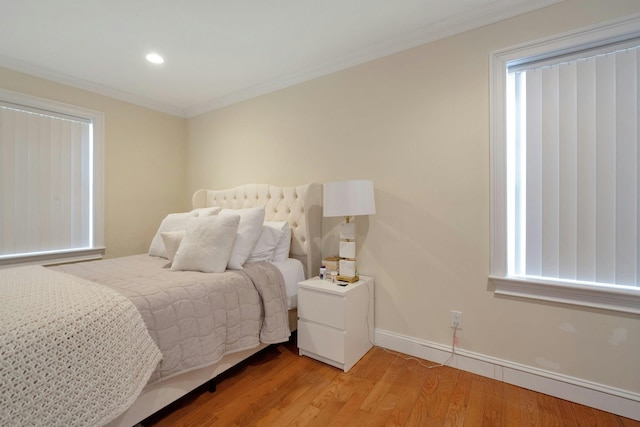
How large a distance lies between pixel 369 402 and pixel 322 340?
50cm

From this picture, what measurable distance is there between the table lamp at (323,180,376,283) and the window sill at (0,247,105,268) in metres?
2.57

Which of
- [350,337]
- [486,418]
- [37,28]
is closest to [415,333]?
[350,337]

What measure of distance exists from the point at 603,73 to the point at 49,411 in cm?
298

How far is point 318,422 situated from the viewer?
1.48 m

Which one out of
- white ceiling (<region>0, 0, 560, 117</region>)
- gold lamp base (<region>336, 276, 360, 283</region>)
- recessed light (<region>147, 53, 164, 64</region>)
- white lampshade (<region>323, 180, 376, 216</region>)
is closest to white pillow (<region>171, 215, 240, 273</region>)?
white lampshade (<region>323, 180, 376, 216</region>)

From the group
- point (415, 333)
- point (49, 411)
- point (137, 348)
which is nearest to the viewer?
point (49, 411)

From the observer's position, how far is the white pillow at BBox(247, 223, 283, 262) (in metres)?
2.28

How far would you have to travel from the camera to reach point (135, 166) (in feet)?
10.8

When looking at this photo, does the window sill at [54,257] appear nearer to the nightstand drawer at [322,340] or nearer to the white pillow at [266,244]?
the white pillow at [266,244]

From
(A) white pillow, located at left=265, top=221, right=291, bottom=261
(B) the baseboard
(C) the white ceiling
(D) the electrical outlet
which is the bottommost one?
(B) the baseboard

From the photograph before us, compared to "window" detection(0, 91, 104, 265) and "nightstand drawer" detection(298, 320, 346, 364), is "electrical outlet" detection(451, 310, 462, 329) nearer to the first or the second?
"nightstand drawer" detection(298, 320, 346, 364)

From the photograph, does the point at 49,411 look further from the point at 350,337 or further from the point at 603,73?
the point at 603,73

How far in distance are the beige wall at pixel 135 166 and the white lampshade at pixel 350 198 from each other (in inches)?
98.7

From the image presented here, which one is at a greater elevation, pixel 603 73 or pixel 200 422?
pixel 603 73
